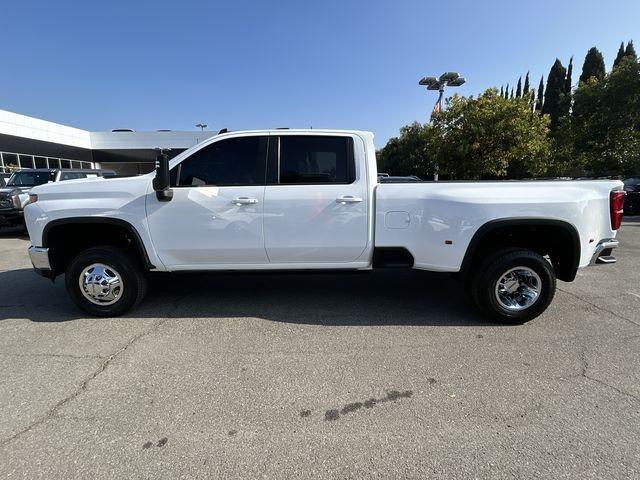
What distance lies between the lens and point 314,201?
150 inches

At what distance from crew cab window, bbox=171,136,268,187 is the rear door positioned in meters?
0.14

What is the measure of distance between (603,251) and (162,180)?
4.73 meters

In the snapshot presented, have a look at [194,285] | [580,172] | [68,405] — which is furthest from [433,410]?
[580,172]

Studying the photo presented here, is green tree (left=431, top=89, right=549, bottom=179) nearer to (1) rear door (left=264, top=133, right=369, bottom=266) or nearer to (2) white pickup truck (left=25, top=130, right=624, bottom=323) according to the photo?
(2) white pickup truck (left=25, top=130, right=624, bottom=323)

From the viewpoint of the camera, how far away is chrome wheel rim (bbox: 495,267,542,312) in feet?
Answer: 12.8

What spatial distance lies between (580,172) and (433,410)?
22.5 metres

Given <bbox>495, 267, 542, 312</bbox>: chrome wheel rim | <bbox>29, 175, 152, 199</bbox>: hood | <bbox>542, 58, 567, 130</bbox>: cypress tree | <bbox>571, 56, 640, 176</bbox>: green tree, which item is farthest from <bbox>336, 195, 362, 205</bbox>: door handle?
<bbox>542, 58, 567, 130</bbox>: cypress tree

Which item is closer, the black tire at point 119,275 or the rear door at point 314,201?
the rear door at point 314,201

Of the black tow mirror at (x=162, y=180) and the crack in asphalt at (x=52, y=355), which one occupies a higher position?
the black tow mirror at (x=162, y=180)

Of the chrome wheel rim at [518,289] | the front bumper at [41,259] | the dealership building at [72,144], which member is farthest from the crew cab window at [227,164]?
the dealership building at [72,144]

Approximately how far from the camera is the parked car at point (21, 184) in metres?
9.66

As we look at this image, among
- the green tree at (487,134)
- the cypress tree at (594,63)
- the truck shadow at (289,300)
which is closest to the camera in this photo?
the truck shadow at (289,300)

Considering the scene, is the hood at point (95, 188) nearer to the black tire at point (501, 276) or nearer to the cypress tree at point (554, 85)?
the black tire at point (501, 276)

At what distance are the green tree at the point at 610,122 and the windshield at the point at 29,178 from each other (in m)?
21.5
